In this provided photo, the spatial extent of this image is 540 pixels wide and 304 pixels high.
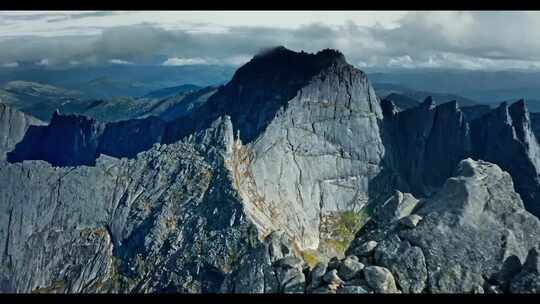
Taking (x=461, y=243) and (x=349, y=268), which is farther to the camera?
(x=461, y=243)

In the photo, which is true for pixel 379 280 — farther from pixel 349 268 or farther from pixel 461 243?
pixel 461 243

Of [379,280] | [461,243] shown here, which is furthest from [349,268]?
[461,243]

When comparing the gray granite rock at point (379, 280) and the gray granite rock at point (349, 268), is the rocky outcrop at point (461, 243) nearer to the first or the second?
the gray granite rock at point (379, 280)

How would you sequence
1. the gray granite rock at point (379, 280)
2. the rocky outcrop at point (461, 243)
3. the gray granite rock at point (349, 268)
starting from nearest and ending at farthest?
the gray granite rock at point (379, 280)
the gray granite rock at point (349, 268)
the rocky outcrop at point (461, 243)

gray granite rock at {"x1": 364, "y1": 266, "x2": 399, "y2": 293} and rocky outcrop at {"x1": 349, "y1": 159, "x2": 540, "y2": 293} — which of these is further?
rocky outcrop at {"x1": 349, "y1": 159, "x2": 540, "y2": 293}

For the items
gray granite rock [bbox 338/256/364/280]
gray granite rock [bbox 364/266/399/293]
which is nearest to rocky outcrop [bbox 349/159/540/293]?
gray granite rock [bbox 364/266/399/293]

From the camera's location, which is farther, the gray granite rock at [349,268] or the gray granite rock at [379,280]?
the gray granite rock at [349,268]

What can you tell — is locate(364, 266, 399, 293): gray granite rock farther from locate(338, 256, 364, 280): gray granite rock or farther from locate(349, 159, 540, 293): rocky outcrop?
locate(349, 159, 540, 293): rocky outcrop

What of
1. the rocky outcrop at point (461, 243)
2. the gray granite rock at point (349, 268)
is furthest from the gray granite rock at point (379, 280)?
the rocky outcrop at point (461, 243)

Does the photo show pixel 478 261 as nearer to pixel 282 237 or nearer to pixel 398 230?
pixel 398 230
